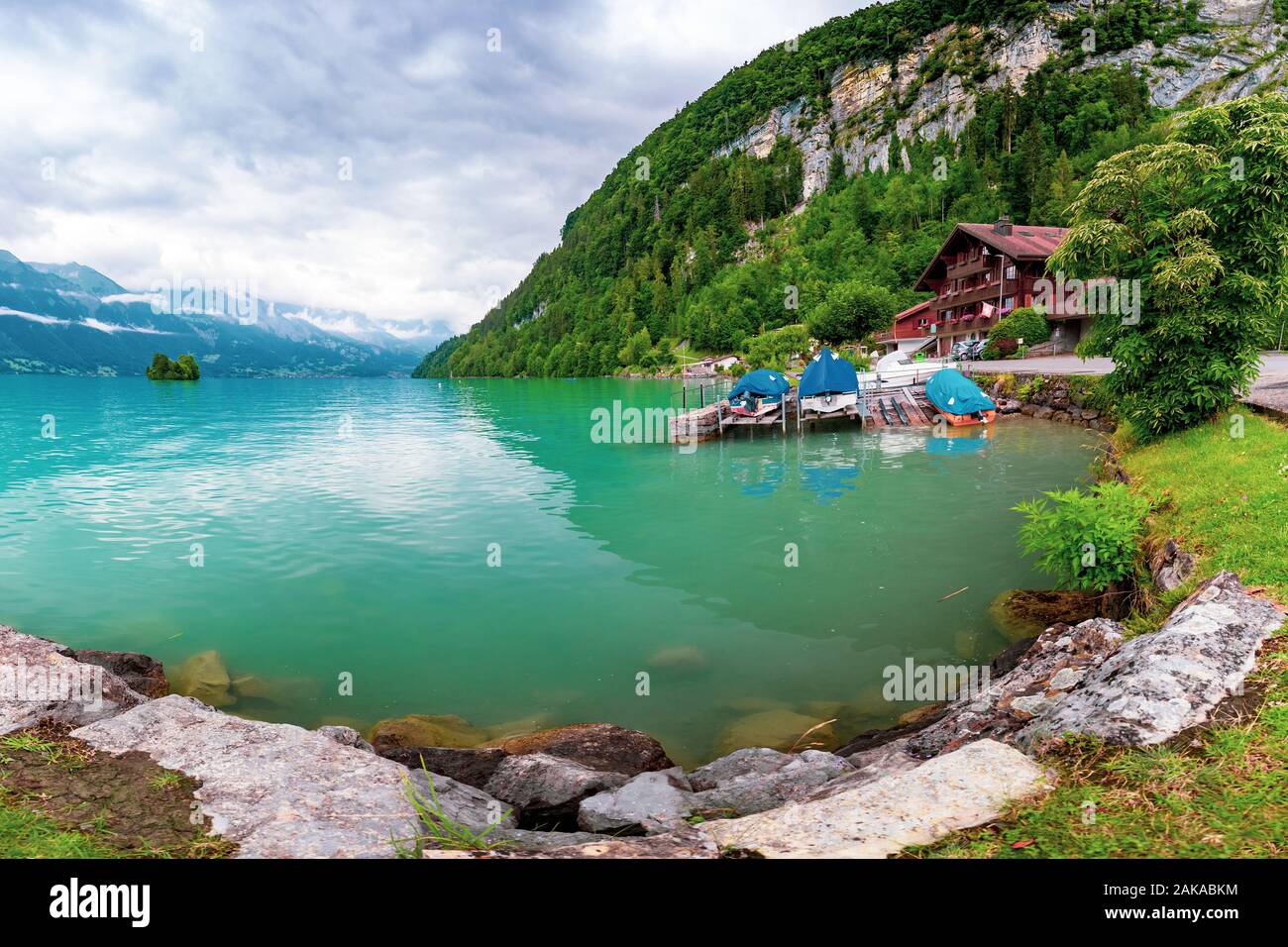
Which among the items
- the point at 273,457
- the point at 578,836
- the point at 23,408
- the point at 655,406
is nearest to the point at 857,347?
the point at 655,406

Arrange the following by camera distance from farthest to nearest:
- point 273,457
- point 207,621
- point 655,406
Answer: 1. point 655,406
2. point 273,457
3. point 207,621

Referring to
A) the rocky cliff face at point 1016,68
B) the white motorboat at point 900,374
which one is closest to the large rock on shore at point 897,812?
the white motorboat at point 900,374

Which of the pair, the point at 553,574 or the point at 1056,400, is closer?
the point at 553,574

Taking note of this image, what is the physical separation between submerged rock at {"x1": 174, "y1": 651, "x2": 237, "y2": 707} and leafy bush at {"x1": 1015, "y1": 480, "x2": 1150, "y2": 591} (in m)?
13.8

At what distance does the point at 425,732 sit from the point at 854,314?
101928 mm

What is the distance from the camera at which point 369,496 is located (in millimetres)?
27234

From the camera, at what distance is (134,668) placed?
36.8ft

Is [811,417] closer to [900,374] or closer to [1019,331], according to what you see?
[900,374]

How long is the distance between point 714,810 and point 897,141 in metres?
208

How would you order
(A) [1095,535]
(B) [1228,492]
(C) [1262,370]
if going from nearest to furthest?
(A) [1095,535] → (B) [1228,492] → (C) [1262,370]

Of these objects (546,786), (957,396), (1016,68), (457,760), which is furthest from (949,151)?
(546,786)

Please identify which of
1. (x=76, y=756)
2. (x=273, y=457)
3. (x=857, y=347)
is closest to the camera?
(x=76, y=756)

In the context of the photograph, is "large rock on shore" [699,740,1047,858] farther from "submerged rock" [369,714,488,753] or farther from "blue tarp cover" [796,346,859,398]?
"blue tarp cover" [796,346,859,398]

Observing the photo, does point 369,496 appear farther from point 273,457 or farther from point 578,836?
point 578,836
